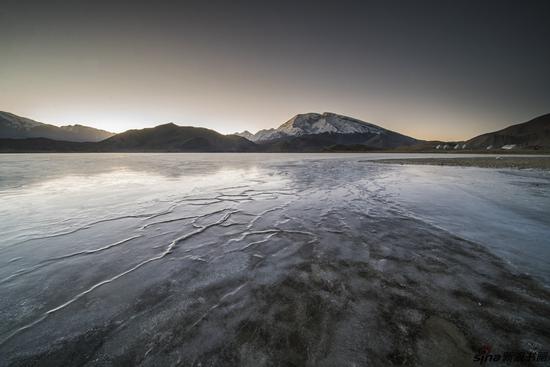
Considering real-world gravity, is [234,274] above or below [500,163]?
below

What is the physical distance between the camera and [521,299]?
297cm

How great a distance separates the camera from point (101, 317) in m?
2.79

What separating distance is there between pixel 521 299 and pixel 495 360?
4.57 ft

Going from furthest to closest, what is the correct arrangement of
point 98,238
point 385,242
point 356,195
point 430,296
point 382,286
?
point 356,195 < point 98,238 < point 385,242 < point 382,286 < point 430,296

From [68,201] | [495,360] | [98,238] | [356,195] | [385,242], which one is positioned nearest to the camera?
[495,360]

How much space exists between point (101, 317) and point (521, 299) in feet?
18.2

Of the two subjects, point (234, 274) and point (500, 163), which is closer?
point (234, 274)

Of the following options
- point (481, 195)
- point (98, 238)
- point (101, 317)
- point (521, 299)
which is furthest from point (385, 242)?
point (481, 195)

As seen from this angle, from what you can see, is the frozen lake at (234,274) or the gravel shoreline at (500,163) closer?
the frozen lake at (234,274)

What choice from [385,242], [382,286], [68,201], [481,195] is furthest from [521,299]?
[68,201]

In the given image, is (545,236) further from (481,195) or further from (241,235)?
(241,235)

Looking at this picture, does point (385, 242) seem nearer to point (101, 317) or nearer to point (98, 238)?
point (101, 317)

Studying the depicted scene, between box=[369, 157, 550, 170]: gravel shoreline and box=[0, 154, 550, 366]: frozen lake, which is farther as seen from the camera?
box=[369, 157, 550, 170]: gravel shoreline

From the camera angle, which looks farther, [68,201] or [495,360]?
[68,201]
